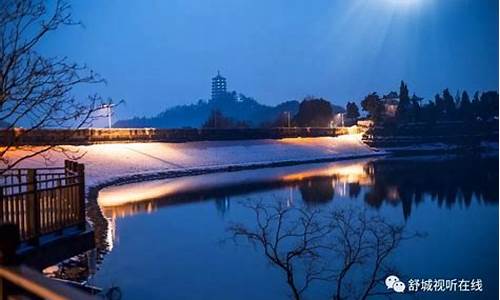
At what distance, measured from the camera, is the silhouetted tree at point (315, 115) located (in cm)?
5056

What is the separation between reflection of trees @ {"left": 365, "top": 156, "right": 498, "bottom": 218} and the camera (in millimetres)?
13153

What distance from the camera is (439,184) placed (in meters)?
16.3

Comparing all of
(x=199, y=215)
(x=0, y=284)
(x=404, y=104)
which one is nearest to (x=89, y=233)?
(x=0, y=284)

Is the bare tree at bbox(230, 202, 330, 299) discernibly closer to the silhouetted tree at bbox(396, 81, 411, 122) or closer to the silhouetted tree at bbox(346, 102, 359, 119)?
the silhouetted tree at bbox(396, 81, 411, 122)

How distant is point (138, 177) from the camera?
69.2 feet

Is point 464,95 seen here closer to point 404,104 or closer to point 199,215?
point 404,104

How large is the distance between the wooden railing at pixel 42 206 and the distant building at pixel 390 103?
44.9 meters

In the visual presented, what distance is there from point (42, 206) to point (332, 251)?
440 cm

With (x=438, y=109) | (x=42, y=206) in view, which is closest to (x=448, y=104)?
(x=438, y=109)

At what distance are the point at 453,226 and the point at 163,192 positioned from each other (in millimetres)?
9331

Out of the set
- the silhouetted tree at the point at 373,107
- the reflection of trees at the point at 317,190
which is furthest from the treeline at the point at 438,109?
the reflection of trees at the point at 317,190

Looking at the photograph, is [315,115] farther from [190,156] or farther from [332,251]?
[332,251]

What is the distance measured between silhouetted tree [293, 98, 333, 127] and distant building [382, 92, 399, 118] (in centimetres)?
560

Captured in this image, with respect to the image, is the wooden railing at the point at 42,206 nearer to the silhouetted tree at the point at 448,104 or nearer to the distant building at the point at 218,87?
the silhouetted tree at the point at 448,104
